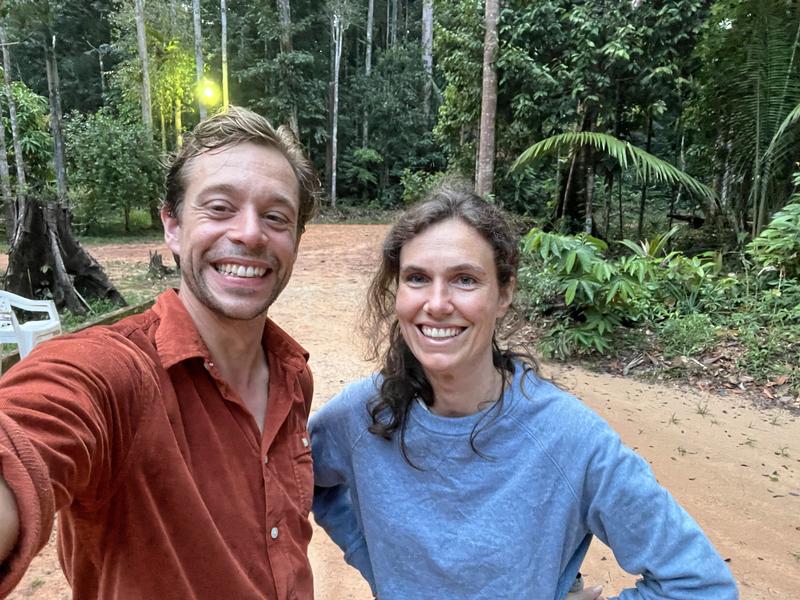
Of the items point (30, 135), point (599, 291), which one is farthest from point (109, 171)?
point (599, 291)

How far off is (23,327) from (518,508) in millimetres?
Result: 4827

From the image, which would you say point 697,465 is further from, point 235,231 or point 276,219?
point 235,231

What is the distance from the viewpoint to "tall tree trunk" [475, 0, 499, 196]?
31.7 ft

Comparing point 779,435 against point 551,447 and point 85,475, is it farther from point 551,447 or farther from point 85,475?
point 85,475

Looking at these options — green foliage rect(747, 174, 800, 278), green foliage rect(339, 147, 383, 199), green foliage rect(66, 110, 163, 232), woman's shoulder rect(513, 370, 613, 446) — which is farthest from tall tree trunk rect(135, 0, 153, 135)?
woman's shoulder rect(513, 370, 613, 446)

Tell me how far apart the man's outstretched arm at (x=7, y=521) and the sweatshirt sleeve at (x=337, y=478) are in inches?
33.5

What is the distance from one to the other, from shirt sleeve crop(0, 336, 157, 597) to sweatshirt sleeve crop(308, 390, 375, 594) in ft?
1.90

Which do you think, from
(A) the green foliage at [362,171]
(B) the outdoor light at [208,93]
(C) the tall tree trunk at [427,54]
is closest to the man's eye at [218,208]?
(B) the outdoor light at [208,93]

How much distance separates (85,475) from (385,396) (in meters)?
0.76

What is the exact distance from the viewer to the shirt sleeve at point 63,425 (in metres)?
0.77

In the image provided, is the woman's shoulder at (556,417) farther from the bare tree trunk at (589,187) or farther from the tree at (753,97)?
the bare tree trunk at (589,187)

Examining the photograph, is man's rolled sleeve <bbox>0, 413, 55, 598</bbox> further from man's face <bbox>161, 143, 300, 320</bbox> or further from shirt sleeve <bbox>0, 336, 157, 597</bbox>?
man's face <bbox>161, 143, 300, 320</bbox>

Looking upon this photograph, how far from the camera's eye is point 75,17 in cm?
2461

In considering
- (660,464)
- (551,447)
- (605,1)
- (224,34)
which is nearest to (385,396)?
(551,447)
